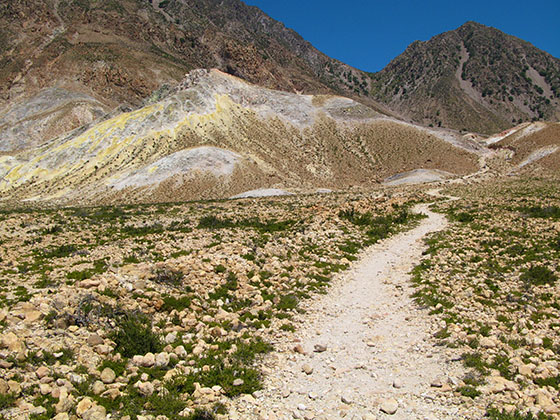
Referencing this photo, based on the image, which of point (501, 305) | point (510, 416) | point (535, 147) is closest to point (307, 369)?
point (510, 416)

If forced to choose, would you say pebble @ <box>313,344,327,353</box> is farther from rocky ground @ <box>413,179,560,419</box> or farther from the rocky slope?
the rocky slope

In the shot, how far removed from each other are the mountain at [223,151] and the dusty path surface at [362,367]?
4035cm

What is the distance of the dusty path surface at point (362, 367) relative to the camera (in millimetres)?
6742

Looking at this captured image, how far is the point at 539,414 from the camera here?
609cm

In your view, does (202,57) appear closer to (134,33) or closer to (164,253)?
(134,33)

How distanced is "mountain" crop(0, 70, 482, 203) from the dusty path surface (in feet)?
132

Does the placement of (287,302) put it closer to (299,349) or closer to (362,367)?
(299,349)

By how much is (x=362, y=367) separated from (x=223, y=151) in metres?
53.6

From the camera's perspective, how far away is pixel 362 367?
26.9ft

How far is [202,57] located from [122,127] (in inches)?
5408

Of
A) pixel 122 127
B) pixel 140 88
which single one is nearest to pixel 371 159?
pixel 122 127

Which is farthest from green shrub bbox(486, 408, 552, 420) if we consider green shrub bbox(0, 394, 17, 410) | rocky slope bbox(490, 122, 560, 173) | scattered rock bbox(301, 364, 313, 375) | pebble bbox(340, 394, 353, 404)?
rocky slope bbox(490, 122, 560, 173)

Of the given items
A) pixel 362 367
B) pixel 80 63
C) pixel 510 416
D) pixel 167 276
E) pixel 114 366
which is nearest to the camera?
pixel 510 416

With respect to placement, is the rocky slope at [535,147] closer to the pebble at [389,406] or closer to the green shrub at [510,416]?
the green shrub at [510,416]
